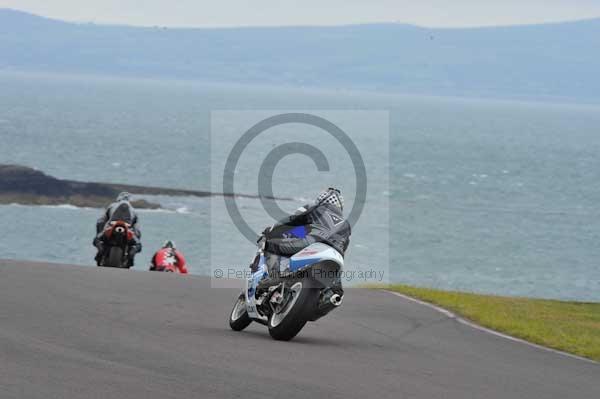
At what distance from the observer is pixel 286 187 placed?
373ft

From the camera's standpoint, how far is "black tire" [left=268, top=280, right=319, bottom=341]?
11969 millimetres

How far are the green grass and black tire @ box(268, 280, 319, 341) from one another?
421 cm

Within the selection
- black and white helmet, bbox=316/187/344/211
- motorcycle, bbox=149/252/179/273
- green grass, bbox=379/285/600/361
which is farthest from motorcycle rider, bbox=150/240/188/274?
black and white helmet, bbox=316/187/344/211

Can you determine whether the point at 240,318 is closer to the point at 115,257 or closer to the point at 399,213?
the point at 115,257

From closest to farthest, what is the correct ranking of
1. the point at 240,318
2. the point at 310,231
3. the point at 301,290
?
the point at 301,290
the point at 310,231
the point at 240,318

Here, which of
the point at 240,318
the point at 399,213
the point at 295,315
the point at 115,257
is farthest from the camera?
the point at 399,213

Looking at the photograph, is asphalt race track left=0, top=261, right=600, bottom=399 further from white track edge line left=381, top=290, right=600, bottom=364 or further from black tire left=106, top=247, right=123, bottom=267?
black tire left=106, top=247, right=123, bottom=267

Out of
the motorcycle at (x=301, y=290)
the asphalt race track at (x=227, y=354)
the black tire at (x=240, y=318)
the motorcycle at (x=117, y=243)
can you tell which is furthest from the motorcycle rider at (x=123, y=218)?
the motorcycle at (x=301, y=290)

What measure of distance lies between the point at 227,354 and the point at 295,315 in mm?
1257

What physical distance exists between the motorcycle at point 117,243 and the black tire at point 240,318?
24.8ft

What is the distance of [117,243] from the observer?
69.8 feet

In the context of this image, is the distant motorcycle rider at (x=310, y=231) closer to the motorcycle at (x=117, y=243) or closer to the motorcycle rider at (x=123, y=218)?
the motorcycle at (x=117, y=243)

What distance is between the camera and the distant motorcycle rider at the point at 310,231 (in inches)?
489

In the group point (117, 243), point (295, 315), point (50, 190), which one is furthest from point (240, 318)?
point (50, 190)
